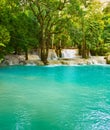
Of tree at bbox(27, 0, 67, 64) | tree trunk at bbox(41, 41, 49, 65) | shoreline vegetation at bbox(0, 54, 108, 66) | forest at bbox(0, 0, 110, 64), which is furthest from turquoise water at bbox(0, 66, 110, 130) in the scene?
tree trunk at bbox(41, 41, 49, 65)

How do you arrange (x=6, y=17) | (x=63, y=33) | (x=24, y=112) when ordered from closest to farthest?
(x=24, y=112) → (x=6, y=17) → (x=63, y=33)

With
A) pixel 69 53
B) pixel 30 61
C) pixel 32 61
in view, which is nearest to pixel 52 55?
pixel 69 53

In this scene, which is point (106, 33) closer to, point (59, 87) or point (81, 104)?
point (59, 87)

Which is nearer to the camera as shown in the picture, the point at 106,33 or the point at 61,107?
the point at 61,107

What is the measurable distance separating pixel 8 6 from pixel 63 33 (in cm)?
658

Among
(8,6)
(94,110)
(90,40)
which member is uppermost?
(8,6)

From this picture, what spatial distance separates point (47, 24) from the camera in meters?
27.7

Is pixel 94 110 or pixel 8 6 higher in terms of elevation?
pixel 8 6

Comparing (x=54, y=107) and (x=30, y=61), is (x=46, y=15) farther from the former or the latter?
(x=54, y=107)

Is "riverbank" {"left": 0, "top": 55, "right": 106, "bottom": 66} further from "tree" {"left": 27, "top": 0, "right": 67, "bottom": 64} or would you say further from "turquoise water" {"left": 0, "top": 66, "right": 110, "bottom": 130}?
"turquoise water" {"left": 0, "top": 66, "right": 110, "bottom": 130}

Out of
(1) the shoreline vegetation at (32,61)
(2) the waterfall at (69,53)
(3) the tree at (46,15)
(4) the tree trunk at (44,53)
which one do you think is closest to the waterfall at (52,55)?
(2) the waterfall at (69,53)

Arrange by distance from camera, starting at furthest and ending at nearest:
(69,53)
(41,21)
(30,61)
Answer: (69,53), (30,61), (41,21)

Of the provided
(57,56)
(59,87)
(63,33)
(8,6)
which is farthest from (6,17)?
(59,87)

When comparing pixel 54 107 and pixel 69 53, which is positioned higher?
pixel 69 53
